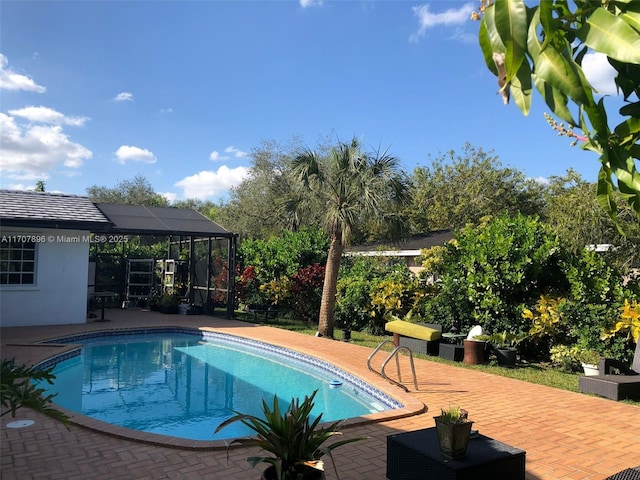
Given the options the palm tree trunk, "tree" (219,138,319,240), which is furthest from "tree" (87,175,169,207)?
the palm tree trunk

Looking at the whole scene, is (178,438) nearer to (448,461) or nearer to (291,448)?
(291,448)

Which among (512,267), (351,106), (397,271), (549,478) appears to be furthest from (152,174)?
(549,478)

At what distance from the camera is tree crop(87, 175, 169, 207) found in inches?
1928

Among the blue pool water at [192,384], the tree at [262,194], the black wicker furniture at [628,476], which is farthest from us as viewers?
the tree at [262,194]

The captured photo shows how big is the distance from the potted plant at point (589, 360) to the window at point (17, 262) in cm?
1443

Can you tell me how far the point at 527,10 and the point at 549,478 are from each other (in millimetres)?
4892

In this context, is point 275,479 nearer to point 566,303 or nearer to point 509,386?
point 509,386

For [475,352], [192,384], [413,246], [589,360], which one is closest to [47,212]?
[192,384]

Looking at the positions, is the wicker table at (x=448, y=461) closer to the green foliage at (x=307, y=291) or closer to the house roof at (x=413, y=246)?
the green foliage at (x=307, y=291)

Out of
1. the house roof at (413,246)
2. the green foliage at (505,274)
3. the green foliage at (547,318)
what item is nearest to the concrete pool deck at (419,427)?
the green foliage at (547,318)

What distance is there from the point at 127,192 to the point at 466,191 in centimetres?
3402

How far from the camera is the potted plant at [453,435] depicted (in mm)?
3850

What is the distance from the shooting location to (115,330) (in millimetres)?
14203

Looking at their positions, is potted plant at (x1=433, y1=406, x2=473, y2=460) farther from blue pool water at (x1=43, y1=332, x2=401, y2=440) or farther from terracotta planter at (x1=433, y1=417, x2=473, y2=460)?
blue pool water at (x1=43, y1=332, x2=401, y2=440)
